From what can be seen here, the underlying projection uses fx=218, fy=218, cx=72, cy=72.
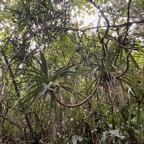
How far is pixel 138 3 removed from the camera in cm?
300

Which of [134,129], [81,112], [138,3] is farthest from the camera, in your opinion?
[138,3]

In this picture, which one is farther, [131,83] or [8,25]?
[8,25]

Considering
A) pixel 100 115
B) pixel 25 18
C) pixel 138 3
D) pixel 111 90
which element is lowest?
pixel 100 115

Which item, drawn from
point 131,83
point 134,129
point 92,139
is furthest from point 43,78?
point 134,129

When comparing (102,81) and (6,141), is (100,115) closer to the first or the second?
(102,81)

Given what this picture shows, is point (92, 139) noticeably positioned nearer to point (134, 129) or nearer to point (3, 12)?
point (134, 129)

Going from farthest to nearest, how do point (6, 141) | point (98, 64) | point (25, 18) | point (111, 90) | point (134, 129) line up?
1. point (6, 141)
2. point (25, 18)
3. point (134, 129)
4. point (98, 64)
5. point (111, 90)

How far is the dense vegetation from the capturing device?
1.46 metres

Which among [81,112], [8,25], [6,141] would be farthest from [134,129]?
[8,25]

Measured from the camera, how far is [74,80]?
5.57ft

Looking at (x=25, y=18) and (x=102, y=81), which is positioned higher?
(x=25, y=18)

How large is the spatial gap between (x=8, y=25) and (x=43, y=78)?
1359mm

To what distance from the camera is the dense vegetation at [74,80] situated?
4.79ft

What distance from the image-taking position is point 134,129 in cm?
181
